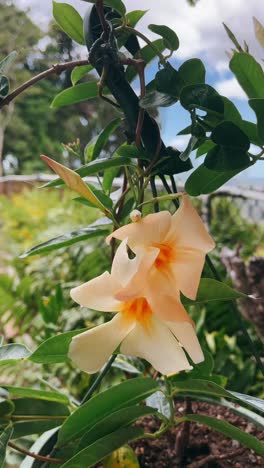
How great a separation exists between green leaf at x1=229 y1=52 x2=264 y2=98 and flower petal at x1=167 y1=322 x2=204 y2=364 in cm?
17

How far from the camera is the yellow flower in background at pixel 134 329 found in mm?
315

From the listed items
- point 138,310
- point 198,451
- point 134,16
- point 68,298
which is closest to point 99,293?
point 138,310

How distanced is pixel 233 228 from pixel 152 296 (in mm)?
1814

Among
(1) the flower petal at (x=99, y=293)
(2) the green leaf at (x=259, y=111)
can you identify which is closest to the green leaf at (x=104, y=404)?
(1) the flower petal at (x=99, y=293)

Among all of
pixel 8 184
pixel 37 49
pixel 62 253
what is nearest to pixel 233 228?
pixel 62 253

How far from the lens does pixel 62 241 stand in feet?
1.53

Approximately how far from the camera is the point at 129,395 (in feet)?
1.41

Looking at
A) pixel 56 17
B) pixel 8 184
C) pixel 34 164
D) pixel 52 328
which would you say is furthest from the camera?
pixel 34 164

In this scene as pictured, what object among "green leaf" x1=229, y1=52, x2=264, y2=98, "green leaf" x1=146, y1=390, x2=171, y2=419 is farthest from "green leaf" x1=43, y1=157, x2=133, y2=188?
"green leaf" x1=146, y1=390, x2=171, y2=419

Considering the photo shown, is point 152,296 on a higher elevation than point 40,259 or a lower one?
higher

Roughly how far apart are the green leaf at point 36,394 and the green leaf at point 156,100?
10.2 inches

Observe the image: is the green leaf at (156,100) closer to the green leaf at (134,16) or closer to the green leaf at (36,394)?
the green leaf at (134,16)

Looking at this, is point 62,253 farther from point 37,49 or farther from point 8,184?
point 8,184

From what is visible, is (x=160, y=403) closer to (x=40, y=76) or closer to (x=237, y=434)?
(x=237, y=434)
